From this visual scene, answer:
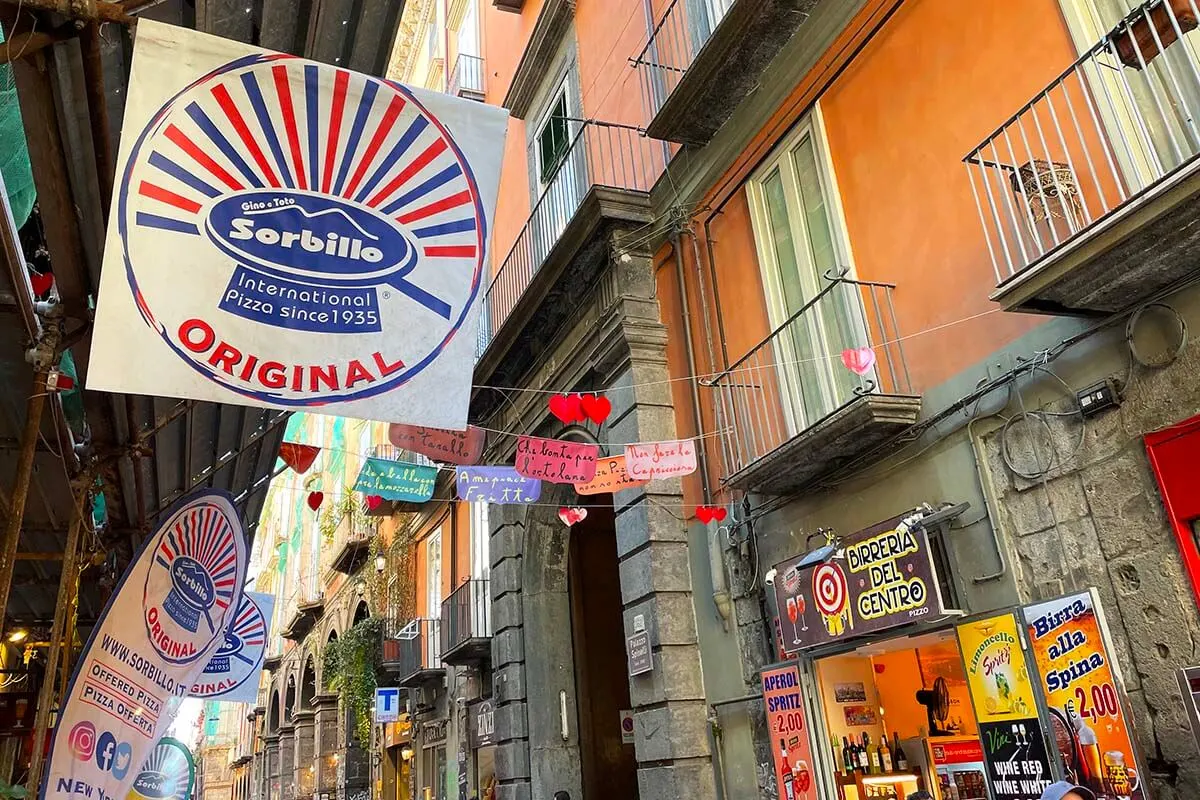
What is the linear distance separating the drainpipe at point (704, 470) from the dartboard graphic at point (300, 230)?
505cm

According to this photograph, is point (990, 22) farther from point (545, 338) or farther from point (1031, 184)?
point (545, 338)

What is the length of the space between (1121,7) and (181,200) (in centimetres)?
517

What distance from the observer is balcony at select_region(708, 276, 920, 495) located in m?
6.05

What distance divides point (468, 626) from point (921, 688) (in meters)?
8.24

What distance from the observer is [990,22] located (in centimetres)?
555

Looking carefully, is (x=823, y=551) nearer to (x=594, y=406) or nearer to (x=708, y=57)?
(x=594, y=406)

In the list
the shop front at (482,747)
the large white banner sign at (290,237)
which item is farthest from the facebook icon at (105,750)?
the shop front at (482,747)

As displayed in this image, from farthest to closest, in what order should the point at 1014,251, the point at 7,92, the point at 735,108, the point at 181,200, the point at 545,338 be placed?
the point at 545,338 → the point at 735,108 → the point at 1014,251 → the point at 7,92 → the point at 181,200

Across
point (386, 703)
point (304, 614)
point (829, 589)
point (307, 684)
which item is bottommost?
point (829, 589)

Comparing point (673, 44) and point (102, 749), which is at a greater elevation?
point (673, 44)

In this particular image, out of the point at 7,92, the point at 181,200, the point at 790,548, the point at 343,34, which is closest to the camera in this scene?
the point at 181,200

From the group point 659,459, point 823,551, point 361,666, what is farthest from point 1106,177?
point 361,666

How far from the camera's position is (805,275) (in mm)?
7344

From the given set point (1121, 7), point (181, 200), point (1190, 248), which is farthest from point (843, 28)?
point (181, 200)
